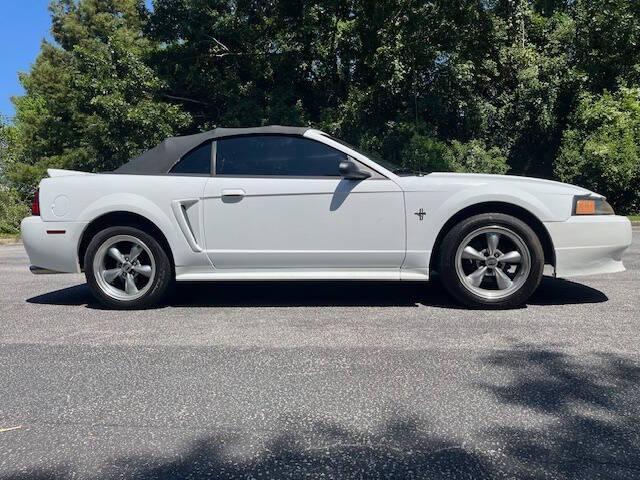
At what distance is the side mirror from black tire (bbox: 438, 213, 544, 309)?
874mm

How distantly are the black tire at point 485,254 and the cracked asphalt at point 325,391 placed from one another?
0.21 m

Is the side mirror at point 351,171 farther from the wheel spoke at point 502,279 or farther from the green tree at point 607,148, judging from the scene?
the green tree at point 607,148

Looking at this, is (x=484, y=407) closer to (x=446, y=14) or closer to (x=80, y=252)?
(x=80, y=252)

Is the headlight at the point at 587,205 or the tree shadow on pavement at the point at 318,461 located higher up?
the headlight at the point at 587,205

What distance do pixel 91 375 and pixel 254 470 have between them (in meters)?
1.62

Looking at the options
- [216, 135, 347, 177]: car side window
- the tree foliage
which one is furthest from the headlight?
the tree foliage

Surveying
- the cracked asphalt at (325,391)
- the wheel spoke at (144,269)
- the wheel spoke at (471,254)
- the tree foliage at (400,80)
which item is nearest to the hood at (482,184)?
the wheel spoke at (471,254)

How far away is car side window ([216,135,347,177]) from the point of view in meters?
5.10

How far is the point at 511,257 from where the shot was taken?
4859 mm

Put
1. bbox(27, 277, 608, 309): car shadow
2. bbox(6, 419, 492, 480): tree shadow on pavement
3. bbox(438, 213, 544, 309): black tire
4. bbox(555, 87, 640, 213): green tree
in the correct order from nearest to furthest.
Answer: bbox(6, 419, 492, 480): tree shadow on pavement → bbox(438, 213, 544, 309): black tire → bbox(27, 277, 608, 309): car shadow → bbox(555, 87, 640, 213): green tree

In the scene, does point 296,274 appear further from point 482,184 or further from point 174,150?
point 482,184

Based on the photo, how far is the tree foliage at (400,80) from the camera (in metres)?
16.1

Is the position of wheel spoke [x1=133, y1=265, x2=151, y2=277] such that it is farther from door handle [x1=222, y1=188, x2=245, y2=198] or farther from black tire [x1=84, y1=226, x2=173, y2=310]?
door handle [x1=222, y1=188, x2=245, y2=198]

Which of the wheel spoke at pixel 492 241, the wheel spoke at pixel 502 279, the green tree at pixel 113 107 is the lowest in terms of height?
the wheel spoke at pixel 502 279
